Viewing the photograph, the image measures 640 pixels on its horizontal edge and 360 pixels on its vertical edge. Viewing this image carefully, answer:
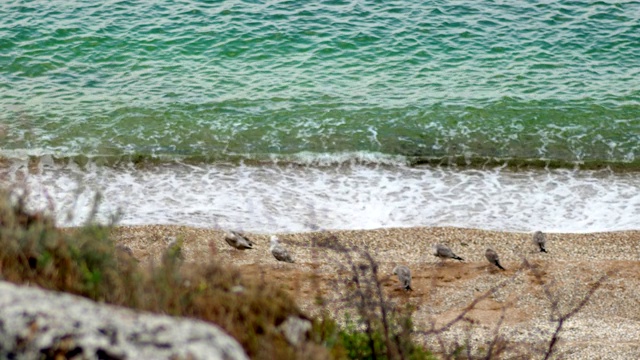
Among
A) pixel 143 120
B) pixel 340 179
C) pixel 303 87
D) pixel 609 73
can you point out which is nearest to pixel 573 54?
pixel 609 73

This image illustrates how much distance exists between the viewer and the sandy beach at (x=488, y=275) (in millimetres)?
8695

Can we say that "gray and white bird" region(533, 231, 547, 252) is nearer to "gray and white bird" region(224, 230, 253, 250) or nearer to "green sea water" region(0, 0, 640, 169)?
"gray and white bird" region(224, 230, 253, 250)

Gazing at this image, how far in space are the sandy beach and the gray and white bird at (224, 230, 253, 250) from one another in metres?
0.08

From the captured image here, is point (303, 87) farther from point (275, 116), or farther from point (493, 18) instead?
point (493, 18)

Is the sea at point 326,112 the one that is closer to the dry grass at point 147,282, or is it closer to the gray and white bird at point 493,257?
the gray and white bird at point 493,257

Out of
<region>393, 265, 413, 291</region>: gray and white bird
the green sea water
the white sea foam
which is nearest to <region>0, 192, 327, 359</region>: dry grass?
<region>393, 265, 413, 291</region>: gray and white bird

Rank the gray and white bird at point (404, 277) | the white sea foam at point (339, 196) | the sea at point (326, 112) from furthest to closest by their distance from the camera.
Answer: the sea at point (326, 112) < the white sea foam at point (339, 196) < the gray and white bird at point (404, 277)

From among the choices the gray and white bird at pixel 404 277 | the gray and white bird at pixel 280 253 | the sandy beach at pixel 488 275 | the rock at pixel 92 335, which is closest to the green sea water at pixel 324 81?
the sandy beach at pixel 488 275

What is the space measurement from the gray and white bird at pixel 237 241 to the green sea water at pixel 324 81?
398cm

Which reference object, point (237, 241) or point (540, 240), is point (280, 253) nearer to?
point (237, 241)

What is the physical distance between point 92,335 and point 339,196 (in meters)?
9.45

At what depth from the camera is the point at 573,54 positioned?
Result: 62.4 ft

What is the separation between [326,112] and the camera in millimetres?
16609

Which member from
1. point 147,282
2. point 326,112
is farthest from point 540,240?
point 147,282
